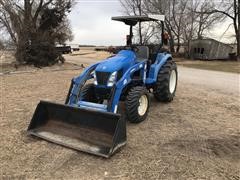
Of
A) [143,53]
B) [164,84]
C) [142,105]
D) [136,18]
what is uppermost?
[136,18]

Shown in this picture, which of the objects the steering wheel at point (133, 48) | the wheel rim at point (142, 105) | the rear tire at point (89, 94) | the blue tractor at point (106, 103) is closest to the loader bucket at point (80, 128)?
the blue tractor at point (106, 103)

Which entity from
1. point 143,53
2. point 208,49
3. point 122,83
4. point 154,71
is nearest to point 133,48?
point 143,53

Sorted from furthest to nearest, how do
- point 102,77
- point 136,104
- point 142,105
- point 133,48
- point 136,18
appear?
point 136,18, point 133,48, point 142,105, point 102,77, point 136,104

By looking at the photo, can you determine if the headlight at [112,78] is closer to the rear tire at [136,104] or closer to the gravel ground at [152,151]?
the rear tire at [136,104]

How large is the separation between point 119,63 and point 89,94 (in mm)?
872

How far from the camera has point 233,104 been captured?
28.2 feet

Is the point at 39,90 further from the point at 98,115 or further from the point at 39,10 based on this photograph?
the point at 39,10

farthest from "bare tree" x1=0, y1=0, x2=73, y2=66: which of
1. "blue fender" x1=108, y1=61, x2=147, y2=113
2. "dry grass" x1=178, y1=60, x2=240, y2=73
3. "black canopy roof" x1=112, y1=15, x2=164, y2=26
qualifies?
"blue fender" x1=108, y1=61, x2=147, y2=113

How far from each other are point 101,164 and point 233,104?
507 cm

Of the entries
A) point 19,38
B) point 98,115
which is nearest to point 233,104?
point 98,115

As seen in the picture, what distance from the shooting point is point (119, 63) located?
6484mm

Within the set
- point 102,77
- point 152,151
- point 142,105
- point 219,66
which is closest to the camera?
point 152,151

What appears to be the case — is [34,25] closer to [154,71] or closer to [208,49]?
[154,71]

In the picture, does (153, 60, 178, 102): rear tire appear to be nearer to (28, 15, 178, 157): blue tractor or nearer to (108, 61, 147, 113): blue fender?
(28, 15, 178, 157): blue tractor
